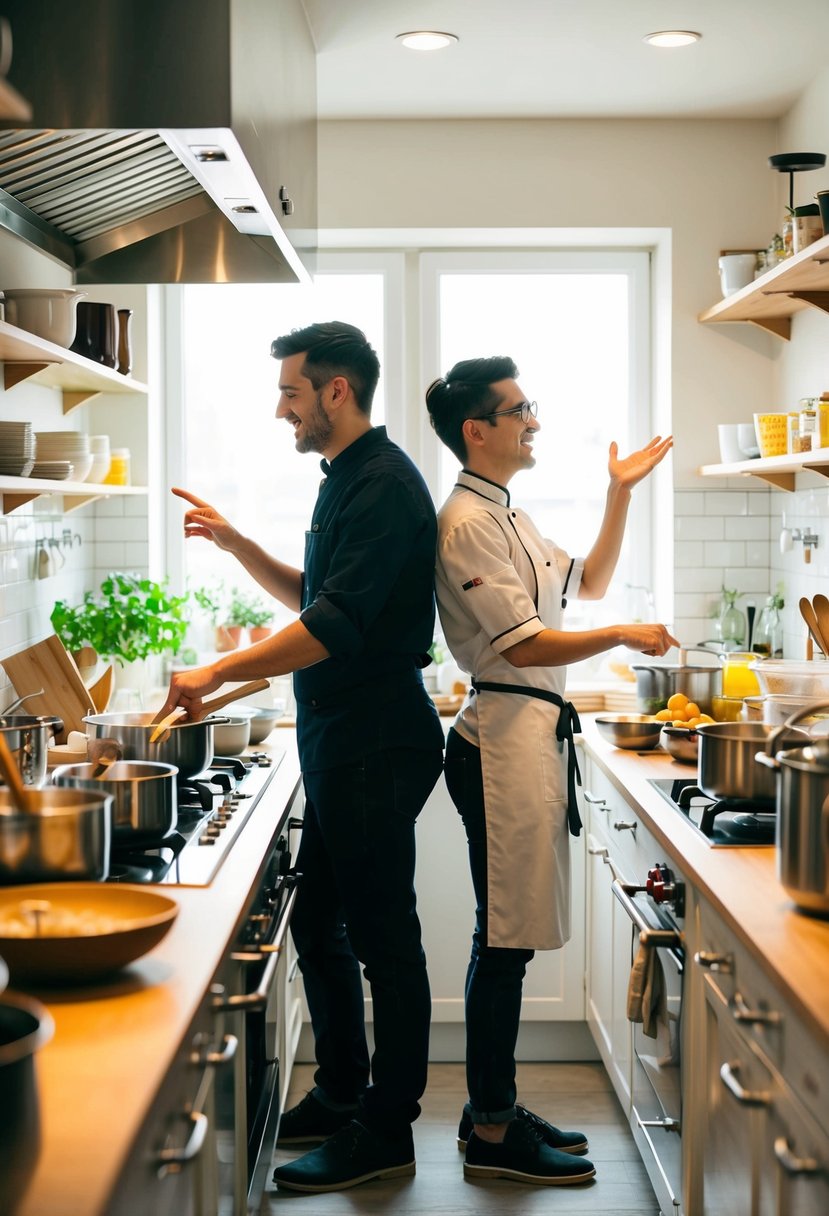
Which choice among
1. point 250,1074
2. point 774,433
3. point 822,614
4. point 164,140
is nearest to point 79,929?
point 250,1074

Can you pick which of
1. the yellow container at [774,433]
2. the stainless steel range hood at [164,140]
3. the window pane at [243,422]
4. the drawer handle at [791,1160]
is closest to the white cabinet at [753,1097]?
the drawer handle at [791,1160]

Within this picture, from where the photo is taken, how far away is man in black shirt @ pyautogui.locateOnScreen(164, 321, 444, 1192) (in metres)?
2.69

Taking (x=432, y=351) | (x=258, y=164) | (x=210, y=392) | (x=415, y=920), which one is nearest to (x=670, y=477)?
(x=432, y=351)

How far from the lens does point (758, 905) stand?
1894 millimetres

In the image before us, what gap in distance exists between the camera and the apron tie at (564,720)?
9.30 ft

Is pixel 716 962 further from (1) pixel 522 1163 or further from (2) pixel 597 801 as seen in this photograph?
(2) pixel 597 801

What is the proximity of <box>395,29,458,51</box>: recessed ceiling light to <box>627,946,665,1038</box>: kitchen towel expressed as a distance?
2.43 metres

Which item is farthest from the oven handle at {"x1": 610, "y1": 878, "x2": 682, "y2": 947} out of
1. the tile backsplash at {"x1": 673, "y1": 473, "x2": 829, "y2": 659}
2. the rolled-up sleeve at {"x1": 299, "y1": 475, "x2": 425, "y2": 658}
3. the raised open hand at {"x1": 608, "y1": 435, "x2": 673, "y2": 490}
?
the tile backsplash at {"x1": 673, "y1": 473, "x2": 829, "y2": 659}

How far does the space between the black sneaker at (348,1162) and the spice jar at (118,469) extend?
1919 mm

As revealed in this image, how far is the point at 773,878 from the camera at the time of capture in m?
2.05

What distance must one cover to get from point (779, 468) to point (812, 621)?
47 centimetres

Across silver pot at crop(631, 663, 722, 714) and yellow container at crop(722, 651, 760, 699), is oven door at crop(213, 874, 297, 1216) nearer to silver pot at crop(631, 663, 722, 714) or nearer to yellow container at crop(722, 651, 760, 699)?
silver pot at crop(631, 663, 722, 714)

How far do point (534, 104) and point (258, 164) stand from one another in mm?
2000

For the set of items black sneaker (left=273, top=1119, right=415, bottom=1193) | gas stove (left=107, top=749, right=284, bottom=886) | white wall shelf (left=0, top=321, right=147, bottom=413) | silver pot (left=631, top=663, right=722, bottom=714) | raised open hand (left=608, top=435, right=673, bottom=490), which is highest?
white wall shelf (left=0, top=321, right=147, bottom=413)
